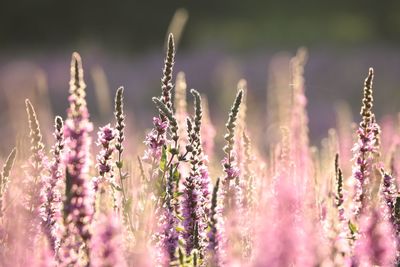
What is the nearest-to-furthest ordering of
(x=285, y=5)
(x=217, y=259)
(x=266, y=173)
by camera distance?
(x=217, y=259)
(x=266, y=173)
(x=285, y=5)

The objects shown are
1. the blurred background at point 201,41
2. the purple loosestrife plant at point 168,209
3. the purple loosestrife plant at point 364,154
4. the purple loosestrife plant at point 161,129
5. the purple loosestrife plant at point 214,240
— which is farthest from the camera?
the blurred background at point 201,41

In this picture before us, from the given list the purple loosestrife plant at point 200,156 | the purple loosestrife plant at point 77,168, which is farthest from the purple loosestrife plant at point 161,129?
the purple loosestrife plant at point 77,168

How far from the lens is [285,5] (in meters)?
24.9

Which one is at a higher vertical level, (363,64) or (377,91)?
(363,64)

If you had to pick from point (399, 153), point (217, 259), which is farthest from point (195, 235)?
point (399, 153)

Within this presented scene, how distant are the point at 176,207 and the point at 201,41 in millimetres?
24441

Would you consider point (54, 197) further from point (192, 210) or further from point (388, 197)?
point (388, 197)

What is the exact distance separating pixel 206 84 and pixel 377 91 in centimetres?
428

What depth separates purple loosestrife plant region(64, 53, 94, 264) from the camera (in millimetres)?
1837

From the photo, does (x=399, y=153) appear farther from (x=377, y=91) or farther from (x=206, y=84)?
(x=206, y=84)

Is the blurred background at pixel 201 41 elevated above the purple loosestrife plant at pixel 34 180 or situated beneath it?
elevated above

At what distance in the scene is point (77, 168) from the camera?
6.28 feet

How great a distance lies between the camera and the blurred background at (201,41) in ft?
55.9

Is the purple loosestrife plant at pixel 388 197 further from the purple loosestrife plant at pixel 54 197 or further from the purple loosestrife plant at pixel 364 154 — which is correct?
the purple loosestrife plant at pixel 54 197
